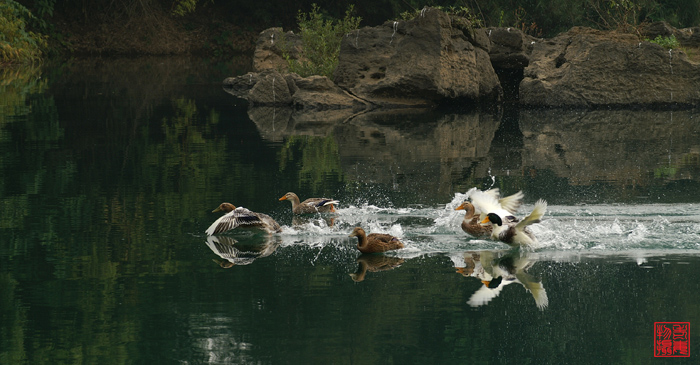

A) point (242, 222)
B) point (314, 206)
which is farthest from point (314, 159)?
point (242, 222)

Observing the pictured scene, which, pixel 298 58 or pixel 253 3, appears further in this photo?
pixel 253 3

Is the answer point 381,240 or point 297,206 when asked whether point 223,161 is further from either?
point 381,240

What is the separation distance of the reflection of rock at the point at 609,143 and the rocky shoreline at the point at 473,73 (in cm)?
88

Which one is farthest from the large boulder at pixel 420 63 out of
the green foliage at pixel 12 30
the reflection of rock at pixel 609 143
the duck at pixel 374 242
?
the duck at pixel 374 242

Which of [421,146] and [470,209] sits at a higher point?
[421,146]

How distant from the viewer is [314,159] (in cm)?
1405

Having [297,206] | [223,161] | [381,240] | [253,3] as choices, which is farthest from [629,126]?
[253,3]

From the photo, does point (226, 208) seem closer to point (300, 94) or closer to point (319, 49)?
point (300, 94)

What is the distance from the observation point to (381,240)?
822 centimetres

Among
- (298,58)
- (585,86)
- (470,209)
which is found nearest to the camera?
(470,209)

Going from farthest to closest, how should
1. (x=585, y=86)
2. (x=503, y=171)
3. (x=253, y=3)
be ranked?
(x=253, y=3)
(x=585, y=86)
(x=503, y=171)

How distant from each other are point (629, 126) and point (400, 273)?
38.5 ft

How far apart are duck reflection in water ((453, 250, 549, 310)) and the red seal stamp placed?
33.5 inches

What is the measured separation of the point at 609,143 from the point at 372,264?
28.7 ft
